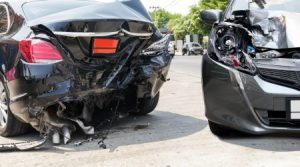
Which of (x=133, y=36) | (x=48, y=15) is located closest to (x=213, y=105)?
(x=133, y=36)

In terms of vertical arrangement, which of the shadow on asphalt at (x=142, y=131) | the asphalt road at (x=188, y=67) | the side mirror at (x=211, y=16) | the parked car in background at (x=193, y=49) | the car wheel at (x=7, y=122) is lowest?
the parked car in background at (x=193, y=49)

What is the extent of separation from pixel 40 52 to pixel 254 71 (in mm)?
1919

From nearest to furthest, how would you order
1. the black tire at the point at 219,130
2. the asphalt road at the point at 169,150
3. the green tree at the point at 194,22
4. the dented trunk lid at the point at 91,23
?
the asphalt road at the point at 169,150, the dented trunk lid at the point at 91,23, the black tire at the point at 219,130, the green tree at the point at 194,22

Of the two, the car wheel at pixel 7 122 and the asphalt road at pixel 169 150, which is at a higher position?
the car wheel at pixel 7 122

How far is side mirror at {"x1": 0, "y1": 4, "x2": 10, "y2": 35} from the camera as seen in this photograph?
5270 mm

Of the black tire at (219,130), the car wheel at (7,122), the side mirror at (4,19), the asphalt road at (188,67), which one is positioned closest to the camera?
the black tire at (219,130)

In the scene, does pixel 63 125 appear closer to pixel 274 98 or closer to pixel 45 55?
pixel 45 55

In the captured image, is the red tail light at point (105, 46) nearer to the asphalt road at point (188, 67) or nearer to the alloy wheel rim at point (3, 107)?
the alloy wheel rim at point (3, 107)

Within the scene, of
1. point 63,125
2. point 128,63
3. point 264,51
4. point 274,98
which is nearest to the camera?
point 274,98

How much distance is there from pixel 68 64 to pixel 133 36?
2.62 feet

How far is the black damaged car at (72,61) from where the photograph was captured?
4574 mm

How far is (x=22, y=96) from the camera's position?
462 centimetres

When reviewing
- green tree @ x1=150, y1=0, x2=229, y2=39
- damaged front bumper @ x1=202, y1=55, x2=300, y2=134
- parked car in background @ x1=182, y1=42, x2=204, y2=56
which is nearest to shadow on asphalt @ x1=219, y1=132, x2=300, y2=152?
damaged front bumper @ x1=202, y1=55, x2=300, y2=134

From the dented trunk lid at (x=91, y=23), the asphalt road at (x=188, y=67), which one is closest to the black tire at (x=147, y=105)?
the dented trunk lid at (x=91, y=23)
